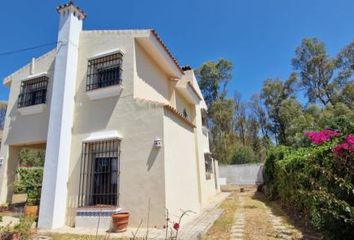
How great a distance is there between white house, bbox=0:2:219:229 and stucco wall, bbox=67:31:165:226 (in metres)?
0.04

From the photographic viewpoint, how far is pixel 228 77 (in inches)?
1940

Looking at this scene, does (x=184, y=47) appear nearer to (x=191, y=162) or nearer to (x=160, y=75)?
(x=160, y=75)

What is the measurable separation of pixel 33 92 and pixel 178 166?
9025 mm

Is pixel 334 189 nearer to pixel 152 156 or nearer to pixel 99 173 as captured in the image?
pixel 152 156

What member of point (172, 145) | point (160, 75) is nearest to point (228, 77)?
point (160, 75)

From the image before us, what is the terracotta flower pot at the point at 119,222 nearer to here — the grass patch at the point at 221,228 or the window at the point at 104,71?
the grass patch at the point at 221,228

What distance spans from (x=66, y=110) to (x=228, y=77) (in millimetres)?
41425

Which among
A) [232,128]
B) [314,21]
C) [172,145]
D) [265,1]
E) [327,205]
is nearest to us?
[327,205]

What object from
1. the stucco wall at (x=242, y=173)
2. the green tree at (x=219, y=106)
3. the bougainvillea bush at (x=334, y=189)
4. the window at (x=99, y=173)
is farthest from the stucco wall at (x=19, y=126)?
the green tree at (x=219, y=106)

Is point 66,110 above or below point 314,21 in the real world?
below

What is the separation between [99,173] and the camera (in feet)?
36.0

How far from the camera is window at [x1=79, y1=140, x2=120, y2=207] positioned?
10602 mm

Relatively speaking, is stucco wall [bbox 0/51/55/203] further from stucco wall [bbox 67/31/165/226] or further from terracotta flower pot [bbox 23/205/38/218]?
terracotta flower pot [bbox 23/205/38/218]

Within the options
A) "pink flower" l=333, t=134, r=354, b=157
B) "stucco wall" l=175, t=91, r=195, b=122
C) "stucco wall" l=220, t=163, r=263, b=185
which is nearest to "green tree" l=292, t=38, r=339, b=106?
"stucco wall" l=220, t=163, r=263, b=185
